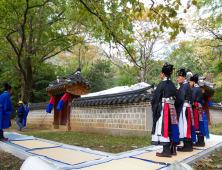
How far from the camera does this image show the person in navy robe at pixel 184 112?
3.78 m

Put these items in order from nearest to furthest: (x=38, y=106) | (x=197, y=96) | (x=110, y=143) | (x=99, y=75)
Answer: (x=197, y=96)
(x=110, y=143)
(x=38, y=106)
(x=99, y=75)

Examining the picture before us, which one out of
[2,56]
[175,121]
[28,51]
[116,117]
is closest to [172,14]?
[175,121]

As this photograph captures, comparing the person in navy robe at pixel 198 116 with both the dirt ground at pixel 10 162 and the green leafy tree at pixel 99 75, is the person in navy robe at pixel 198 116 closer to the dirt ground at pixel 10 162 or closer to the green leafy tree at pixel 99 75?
the dirt ground at pixel 10 162

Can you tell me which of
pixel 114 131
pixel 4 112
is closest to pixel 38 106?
pixel 4 112

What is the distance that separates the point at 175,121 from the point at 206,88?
31.7 feet

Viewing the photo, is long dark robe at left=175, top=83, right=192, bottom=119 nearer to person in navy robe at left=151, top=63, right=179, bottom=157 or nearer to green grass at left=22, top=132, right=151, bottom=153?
person in navy robe at left=151, top=63, right=179, bottom=157

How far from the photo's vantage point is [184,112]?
3.94m

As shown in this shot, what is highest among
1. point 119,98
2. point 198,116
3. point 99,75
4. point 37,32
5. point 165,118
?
point 37,32

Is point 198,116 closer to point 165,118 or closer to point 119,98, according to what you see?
point 165,118

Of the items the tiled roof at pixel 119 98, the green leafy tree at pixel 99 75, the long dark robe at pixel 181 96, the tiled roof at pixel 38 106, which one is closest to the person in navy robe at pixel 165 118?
the long dark robe at pixel 181 96

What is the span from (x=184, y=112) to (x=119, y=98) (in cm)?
352

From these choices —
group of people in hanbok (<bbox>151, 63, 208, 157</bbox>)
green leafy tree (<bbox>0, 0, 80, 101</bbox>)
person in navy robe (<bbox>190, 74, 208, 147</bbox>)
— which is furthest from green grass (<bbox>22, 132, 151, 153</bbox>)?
green leafy tree (<bbox>0, 0, 80, 101</bbox>)

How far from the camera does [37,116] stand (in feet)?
43.1

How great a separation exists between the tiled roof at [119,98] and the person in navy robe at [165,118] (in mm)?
2543
